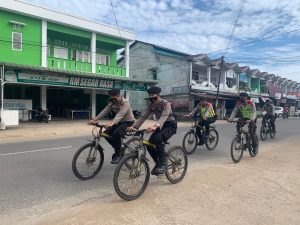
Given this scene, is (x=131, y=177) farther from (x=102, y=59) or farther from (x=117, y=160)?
(x=102, y=59)

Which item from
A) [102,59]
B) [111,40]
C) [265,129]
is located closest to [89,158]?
[265,129]

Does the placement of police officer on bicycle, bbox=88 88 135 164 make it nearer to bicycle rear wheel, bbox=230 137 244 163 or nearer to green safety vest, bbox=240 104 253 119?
bicycle rear wheel, bbox=230 137 244 163

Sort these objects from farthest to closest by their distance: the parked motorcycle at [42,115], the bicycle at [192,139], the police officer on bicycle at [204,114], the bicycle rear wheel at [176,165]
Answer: the parked motorcycle at [42,115] → the police officer on bicycle at [204,114] → the bicycle at [192,139] → the bicycle rear wheel at [176,165]

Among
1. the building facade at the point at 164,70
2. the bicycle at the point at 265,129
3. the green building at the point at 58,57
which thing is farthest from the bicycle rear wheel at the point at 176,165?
the building facade at the point at 164,70

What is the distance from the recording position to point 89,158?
6.43 metres

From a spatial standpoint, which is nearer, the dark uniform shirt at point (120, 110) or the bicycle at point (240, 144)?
the dark uniform shirt at point (120, 110)

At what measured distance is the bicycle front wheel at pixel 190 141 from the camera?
389 inches

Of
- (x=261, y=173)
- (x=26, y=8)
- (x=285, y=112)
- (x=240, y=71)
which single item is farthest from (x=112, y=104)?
(x=240, y=71)

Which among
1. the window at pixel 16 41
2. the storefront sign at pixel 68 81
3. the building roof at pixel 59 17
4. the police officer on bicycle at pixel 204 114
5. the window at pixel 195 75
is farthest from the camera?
the window at pixel 195 75

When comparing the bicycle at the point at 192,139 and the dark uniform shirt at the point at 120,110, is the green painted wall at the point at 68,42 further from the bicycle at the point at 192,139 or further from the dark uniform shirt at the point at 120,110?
the dark uniform shirt at the point at 120,110

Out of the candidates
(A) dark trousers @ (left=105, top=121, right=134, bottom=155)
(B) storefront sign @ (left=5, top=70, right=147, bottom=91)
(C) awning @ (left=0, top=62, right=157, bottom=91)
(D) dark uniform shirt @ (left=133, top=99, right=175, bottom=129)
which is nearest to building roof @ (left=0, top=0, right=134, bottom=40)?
(C) awning @ (left=0, top=62, right=157, bottom=91)

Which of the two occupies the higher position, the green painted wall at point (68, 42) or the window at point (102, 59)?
the green painted wall at point (68, 42)

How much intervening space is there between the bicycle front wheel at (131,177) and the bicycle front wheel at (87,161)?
4.37 feet

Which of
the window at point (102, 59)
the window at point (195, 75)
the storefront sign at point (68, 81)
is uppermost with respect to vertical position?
the window at point (102, 59)
